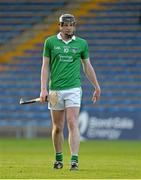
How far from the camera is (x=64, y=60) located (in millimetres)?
11977

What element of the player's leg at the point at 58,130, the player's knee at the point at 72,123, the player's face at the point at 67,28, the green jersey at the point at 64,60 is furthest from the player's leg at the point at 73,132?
the player's face at the point at 67,28

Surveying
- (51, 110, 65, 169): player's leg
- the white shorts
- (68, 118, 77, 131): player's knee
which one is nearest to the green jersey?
the white shorts

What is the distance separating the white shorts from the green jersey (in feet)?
0.21

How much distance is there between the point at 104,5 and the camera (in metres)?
32.1

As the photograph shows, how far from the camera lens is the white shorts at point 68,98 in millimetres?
11945

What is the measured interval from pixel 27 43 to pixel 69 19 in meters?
19.9

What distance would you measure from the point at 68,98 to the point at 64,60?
0.56 metres


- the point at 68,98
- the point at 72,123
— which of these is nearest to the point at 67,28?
the point at 68,98

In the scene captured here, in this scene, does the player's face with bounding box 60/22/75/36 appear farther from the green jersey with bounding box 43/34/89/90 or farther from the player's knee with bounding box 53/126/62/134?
the player's knee with bounding box 53/126/62/134

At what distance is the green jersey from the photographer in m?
12.0

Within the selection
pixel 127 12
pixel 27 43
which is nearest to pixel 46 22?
pixel 27 43

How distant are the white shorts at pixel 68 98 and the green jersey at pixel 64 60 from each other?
0.21 ft

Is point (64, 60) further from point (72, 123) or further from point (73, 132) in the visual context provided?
point (73, 132)

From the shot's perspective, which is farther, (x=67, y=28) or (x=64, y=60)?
(x=64, y=60)
